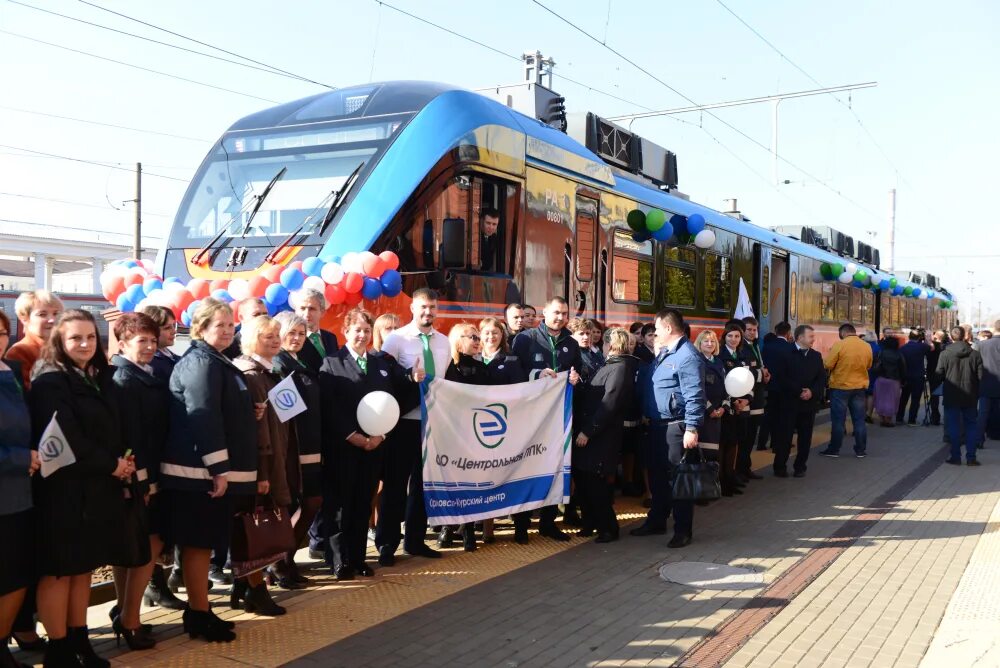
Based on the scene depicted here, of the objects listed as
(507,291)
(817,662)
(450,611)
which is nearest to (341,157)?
(507,291)

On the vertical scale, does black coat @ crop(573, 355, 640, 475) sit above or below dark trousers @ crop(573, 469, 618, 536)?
above

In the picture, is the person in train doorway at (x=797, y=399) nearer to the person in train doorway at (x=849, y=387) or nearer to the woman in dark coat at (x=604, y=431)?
the person in train doorway at (x=849, y=387)

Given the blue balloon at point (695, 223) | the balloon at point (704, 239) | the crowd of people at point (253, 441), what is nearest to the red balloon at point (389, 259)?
the crowd of people at point (253, 441)

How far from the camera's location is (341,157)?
765 centimetres

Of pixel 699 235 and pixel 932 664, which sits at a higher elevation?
pixel 699 235

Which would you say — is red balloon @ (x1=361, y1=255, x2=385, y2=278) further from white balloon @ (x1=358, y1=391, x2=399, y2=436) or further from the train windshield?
white balloon @ (x1=358, y1=391, x2=399, y2=436)

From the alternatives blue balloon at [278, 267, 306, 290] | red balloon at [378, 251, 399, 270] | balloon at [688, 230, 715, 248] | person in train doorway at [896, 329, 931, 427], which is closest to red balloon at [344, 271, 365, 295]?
red balloon at [378, 251, 399, 270]

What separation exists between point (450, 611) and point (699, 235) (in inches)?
335

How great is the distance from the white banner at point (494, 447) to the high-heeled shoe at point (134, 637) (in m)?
2.28

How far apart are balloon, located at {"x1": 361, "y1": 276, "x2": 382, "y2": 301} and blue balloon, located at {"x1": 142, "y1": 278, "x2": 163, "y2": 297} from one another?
6.23 ft

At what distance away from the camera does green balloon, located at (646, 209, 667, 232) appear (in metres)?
10.8

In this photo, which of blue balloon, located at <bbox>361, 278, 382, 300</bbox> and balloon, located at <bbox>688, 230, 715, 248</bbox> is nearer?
blue balloon, located at <bbox>361, 278, 382, 300</bbox>

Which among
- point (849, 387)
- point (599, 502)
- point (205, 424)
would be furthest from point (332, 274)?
point (849, 387)

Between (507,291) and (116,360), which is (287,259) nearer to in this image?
(507,291)
